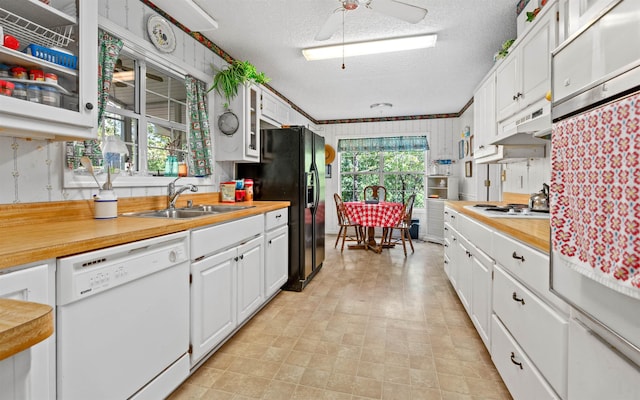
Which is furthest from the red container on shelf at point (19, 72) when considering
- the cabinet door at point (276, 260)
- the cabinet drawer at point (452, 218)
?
the cabinet drawer at point (452, 218)

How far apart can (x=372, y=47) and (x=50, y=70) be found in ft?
8.58

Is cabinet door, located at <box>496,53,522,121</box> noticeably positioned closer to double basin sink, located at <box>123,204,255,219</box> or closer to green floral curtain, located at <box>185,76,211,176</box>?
double basin sink, located at <box>123,204,255,219</box>

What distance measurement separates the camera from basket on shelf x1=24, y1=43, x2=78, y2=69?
1.36 metres

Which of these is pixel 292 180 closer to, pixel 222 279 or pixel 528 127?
pixel 222 279

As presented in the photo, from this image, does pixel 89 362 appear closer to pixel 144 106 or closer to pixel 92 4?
pixel 92 4

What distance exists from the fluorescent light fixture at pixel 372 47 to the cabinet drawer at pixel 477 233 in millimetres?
1667

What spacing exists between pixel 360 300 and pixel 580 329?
2.15 metres

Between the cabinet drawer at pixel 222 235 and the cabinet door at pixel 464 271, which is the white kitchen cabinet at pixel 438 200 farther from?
the cabinet drawer at pixel 222 235

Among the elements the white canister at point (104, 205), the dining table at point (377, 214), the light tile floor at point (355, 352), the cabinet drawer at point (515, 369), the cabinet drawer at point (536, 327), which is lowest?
the light tile floor at point (355, 352)

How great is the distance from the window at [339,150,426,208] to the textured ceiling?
4.88 feet

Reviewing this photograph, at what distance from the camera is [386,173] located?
6.76 m

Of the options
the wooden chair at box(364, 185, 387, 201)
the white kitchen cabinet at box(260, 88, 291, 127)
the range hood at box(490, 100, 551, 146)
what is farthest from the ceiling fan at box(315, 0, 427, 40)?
the wooden chair at box(364, 185, 387, 201)

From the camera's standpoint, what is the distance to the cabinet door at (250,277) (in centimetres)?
230

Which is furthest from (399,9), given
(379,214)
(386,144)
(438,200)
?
(386,144)
